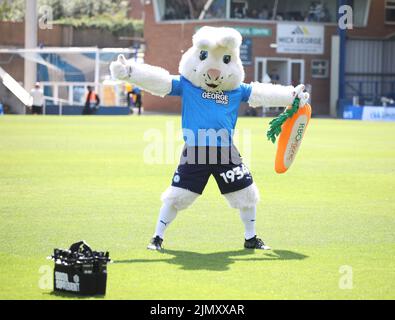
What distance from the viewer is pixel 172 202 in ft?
36.9

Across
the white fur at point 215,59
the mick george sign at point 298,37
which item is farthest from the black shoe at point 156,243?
the mick george sign at point 298,37

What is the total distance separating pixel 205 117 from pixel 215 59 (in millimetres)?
680

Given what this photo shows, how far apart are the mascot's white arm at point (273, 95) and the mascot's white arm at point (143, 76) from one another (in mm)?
1138

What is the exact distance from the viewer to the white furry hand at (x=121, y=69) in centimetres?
1102

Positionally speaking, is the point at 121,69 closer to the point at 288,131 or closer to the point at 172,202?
the point at 172,202

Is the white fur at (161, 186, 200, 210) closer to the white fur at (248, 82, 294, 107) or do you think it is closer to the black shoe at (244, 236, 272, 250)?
the black shoe at (244, 236, 272, 250)

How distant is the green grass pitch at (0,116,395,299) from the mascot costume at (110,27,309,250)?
25.2 inches

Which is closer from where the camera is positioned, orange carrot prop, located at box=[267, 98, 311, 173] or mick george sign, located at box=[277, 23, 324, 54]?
orange carrot prop, located at box=[267, 98, 311, 173]

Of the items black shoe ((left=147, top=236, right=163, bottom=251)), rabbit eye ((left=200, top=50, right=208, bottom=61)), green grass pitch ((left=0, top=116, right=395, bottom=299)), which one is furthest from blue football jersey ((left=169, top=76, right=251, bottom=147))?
green grass pitch ((left=0, top=116, right=395, bottom=299))

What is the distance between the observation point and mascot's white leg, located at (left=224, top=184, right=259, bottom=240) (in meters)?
11.4

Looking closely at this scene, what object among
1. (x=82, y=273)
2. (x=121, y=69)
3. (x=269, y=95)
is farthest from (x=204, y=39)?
(x=82, y=273)

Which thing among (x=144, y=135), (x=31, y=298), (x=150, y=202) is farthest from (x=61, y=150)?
(x=31, y=298)

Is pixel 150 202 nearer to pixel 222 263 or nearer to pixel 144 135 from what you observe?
pixel 222 263
